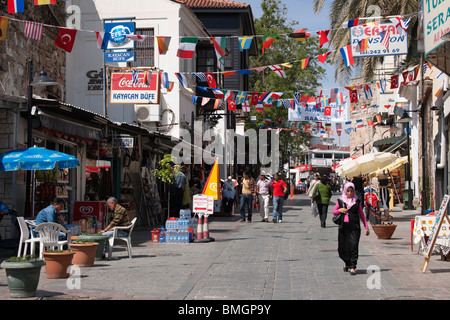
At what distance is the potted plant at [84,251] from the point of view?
1205 cm

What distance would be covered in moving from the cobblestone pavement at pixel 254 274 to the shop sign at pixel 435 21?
4371 mm

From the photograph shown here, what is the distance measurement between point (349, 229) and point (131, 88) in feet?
41.5

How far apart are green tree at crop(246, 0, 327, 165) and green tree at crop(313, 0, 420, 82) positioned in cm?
1980

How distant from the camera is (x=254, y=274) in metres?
11.2

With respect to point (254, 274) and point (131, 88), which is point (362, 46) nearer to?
point (254, 274)

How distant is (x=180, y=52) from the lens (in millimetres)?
17703

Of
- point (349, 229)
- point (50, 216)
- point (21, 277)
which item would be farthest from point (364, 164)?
point (21, 277)

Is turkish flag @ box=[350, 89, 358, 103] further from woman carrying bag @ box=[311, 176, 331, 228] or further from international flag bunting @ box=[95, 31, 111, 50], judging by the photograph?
international flag bunting @ box=[95, 31, 111, 50]

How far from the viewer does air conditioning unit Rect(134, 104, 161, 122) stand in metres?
28.5

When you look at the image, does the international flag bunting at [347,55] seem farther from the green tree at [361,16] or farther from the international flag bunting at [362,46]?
the green tree at [361,16]

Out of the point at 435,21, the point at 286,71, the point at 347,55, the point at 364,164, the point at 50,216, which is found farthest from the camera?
the point at 286,71

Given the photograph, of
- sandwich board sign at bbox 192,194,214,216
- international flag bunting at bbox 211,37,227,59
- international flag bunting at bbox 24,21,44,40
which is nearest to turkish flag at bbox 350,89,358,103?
international flag bunting at bbox 211,37,227,59
